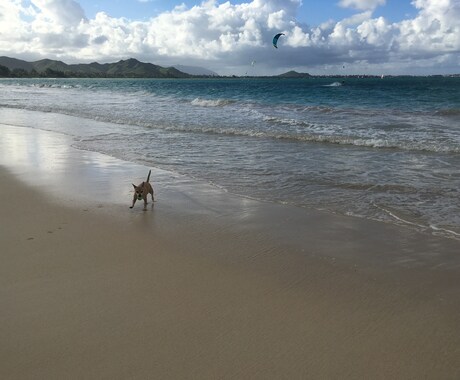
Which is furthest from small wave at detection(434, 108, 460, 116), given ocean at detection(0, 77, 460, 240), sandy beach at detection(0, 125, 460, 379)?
sandy beach at detection(0, 125, 460, 379)

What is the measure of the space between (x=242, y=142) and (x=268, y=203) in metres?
7.07

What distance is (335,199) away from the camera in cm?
719

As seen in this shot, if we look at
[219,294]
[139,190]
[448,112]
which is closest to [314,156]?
[139,190]

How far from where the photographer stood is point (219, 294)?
3.82 meters

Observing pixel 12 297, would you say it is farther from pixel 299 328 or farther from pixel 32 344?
pixel 299 328

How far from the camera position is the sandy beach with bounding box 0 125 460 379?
9.45 feet

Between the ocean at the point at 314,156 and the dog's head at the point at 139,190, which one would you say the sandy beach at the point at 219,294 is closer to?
the dog's head at the point at 139,190

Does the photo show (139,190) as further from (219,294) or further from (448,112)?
(448,112)

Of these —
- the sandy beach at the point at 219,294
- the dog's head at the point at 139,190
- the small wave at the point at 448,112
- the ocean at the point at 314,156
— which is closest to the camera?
the sandy beach at the point at 219,294

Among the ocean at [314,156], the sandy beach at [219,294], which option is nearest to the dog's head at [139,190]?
the sandy beach at [219,294]

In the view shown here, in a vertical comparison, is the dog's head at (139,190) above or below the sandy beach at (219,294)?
above

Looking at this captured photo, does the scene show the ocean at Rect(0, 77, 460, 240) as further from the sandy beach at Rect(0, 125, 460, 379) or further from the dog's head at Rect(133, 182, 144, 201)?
the dog's head at Rect(133, 182, 144, 201)

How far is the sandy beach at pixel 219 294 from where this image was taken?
9.45ft

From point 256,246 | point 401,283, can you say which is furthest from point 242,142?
point 401,283
